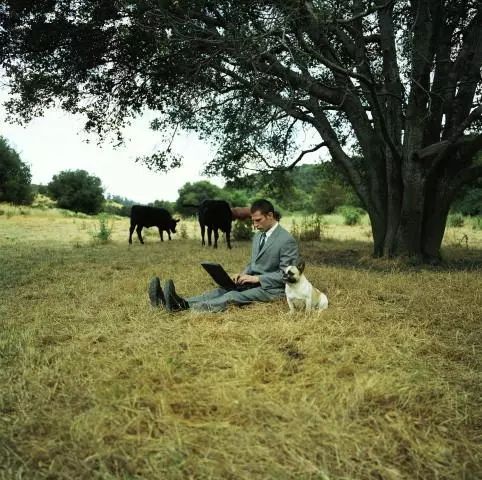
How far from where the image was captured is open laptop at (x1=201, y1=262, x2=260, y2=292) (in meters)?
5.62

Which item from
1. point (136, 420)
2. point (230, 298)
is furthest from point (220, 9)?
point (136, 420)

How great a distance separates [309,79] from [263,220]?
176 inches

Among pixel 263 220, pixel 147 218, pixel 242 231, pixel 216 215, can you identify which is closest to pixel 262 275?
pixel 263 220

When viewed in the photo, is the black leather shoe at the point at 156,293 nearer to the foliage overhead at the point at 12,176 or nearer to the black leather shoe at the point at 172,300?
the black leather shoe at the point at 172,300

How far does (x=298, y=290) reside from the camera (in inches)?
205

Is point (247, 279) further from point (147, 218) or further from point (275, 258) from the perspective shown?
point (147, 218)

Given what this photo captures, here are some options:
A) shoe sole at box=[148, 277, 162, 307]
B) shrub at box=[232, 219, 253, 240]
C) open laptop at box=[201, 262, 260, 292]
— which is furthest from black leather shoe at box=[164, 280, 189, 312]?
shrub at box=[232, 219, 253, 240]

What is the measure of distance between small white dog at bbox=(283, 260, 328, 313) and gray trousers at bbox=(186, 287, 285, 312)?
49 centimetres

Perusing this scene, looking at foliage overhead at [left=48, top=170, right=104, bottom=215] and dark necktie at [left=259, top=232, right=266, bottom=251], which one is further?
foliage overhead at [left=48, top=170, right=104, bottom=215]

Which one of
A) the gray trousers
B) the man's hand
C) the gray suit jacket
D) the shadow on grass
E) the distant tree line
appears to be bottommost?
the gray trousers

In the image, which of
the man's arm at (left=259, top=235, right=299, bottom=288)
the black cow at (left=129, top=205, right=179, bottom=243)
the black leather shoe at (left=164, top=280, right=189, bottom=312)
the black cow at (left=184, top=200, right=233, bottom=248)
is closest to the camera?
the black leather shoe at (left=164, top=280, right=189, bottom=312)

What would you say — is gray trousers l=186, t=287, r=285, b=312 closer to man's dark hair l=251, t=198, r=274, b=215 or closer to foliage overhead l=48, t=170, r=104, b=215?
man's dark hair l=251, t=198, r=274, b=215

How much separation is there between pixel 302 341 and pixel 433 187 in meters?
7.04

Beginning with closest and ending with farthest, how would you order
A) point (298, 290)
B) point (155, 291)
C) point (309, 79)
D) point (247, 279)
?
point (298, 290) → point (155, 291) → point (247, 279) → point (309, 79)
